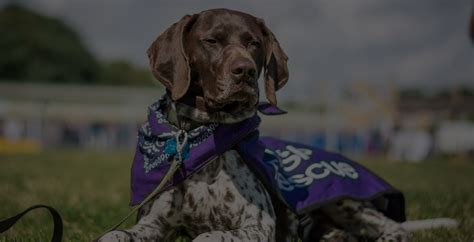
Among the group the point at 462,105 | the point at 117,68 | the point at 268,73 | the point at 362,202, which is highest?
the point at 268,73

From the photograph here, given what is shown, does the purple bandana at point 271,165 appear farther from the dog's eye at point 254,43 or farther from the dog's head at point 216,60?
the dog's eye at point 254,43

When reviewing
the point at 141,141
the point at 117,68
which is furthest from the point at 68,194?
the point at 117,68

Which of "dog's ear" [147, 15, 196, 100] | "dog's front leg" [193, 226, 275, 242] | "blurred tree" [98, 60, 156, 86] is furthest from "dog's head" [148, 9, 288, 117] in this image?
"blurred tree" [98, 60, 156, 86]

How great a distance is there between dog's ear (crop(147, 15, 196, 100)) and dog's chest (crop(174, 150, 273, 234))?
528 millimetres

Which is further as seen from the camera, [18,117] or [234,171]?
[18,117]

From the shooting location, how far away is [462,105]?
3209cm

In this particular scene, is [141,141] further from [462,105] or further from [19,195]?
[462,105]

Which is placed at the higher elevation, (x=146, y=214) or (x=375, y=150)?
(x=146, y=214)

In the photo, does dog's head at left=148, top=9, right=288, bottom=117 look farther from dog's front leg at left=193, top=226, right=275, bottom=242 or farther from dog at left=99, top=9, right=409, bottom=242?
dog's front leg at left=193, top=226, right=275, bottom=242

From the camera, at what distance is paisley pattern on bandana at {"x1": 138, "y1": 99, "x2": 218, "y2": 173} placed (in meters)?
4.17

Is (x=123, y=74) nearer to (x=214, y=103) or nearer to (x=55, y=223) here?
(x=55, y=223)

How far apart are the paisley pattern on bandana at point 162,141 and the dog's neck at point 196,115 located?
0.14ft

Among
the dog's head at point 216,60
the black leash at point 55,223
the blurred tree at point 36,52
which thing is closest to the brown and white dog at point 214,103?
the dog's head at point 216,60

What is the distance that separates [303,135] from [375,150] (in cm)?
565
